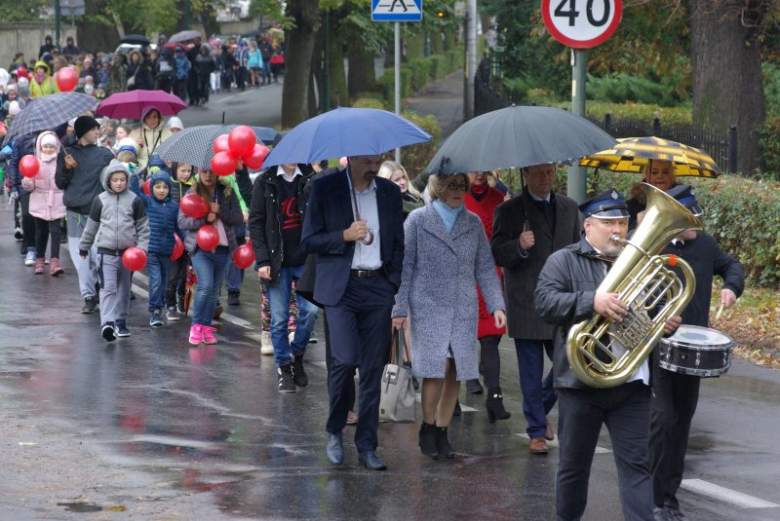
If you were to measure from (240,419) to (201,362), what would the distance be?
2057 mm

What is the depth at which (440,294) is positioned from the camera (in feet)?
28.1

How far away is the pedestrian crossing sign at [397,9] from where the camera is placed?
14.4 meters

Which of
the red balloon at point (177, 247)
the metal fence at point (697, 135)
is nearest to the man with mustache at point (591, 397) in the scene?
the red balloon at point (177, 247)

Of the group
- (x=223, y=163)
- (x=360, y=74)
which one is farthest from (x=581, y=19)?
(x=360, y=74)

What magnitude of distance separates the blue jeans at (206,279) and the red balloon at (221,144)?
0.88m

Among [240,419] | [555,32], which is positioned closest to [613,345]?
[240,419]

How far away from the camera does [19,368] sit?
11.1 metres

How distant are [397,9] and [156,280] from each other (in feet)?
12.3

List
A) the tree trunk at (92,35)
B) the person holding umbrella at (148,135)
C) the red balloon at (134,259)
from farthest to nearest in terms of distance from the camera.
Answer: the tree trunk at (92,35) < the person holding umbrella at (148,135) < the red balloon at (134,259)

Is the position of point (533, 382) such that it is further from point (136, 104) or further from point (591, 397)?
point (136, 104)

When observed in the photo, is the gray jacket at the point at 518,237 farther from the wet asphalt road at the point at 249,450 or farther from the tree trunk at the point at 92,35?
the tree trunk at the point at 92,35

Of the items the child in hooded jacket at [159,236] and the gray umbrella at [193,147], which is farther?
the child in hooded jacket at [159,236]

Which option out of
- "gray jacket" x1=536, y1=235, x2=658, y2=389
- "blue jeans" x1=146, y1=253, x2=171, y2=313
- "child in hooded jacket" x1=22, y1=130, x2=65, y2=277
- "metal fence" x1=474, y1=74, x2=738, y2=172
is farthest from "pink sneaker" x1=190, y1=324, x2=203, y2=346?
"metal fence" x1=474, y1=74, x2=738, y2=172

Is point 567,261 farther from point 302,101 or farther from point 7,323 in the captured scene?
point 302,101
